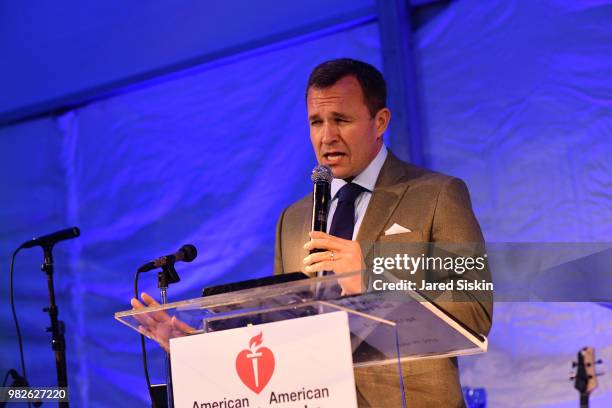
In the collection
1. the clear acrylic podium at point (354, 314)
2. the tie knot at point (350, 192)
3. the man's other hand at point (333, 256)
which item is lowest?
the clear acrylic podium at point (354, 314)

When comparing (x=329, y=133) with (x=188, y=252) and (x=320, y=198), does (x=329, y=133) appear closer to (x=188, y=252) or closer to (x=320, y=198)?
(x=188, y=252)

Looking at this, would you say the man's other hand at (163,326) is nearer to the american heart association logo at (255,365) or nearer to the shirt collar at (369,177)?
the american heart association logo at (255,365)

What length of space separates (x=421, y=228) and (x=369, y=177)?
1.19 ft

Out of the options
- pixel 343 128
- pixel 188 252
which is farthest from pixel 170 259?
pixel 343 128

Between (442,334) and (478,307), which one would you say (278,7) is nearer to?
(478,307)

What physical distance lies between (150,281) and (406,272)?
8.27ft

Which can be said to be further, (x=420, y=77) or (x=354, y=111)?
(x=420, y=77)

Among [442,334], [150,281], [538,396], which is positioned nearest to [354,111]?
[442,334]

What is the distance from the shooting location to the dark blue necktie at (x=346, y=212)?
2.94 m

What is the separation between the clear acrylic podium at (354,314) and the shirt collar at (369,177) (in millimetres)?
1085

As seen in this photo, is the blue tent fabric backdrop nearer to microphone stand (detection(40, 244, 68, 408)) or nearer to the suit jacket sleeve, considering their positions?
the suit jacket sleeve

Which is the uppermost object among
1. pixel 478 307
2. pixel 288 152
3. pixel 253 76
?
pixel 253 76

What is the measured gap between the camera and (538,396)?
372 centimetres

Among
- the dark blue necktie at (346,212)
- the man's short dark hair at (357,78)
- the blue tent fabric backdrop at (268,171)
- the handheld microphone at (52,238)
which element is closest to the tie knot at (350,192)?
the dark blue necktie at (346,212)
